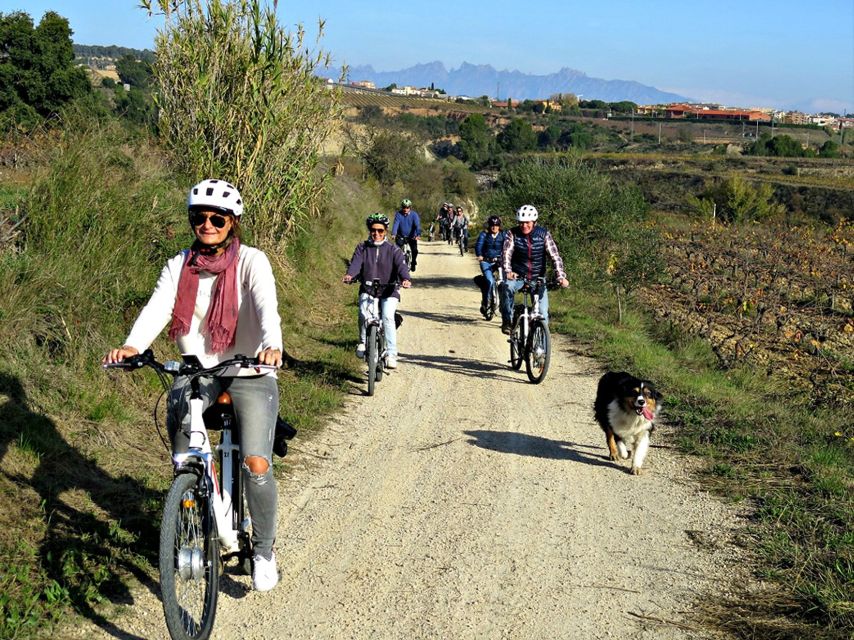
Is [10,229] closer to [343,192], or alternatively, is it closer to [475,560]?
[475,560]

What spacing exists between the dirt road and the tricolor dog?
Result: 0.69 ft

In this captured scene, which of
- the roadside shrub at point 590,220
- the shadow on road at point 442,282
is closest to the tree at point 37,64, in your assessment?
the shadow on road at point 442,282

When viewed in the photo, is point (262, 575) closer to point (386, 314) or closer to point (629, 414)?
point (629, 414)

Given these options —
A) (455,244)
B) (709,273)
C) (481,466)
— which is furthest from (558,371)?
A: (455,244)

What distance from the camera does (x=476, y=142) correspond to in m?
99.1

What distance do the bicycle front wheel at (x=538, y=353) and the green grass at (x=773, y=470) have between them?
4.42 feet

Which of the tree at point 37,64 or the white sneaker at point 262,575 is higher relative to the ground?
the tree at point 37,64

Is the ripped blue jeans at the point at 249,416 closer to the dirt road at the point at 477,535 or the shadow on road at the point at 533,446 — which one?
the dirt road at the point at 477,535

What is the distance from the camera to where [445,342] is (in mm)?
14578

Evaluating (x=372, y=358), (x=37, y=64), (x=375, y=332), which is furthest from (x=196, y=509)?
(x=37, y=64)

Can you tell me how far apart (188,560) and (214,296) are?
4.34 ft

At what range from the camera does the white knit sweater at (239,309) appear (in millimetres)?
4539

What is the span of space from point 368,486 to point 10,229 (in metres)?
3.93

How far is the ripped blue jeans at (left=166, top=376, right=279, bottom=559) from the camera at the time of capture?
15.0ft
